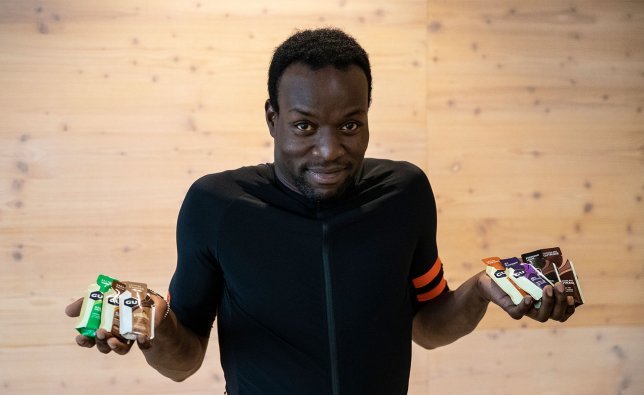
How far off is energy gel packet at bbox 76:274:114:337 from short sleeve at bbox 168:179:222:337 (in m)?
0.18

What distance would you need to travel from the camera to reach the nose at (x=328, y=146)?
3.97 feet

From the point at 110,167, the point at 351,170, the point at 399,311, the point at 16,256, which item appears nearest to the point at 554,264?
the point at 399,311

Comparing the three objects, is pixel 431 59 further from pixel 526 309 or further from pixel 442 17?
pixel 526 309

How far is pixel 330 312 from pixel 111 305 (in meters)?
0.40

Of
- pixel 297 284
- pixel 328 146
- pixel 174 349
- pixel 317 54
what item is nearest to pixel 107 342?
pixel 174 349

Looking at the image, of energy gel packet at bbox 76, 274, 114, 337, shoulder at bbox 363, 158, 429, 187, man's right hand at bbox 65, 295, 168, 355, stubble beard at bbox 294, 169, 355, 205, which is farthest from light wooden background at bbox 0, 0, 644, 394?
man's right hand at bbox 65, 295, 168, 355

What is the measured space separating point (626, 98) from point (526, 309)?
2377mm

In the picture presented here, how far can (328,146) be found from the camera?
1209 millimetres

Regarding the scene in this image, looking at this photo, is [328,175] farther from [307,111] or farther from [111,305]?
[111,305]

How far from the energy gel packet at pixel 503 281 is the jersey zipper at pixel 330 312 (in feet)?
0.98

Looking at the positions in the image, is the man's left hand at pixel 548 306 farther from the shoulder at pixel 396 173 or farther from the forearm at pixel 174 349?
the forearm at pixel 174 349

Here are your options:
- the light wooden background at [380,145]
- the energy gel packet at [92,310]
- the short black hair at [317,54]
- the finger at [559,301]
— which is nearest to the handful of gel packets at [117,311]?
the energy gel packet at [92,310]

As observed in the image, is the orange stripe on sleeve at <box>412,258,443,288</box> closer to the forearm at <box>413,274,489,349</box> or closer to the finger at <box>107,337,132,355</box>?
the forearm at <box>413,274,489,349</box>

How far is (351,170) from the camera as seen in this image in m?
1.26
